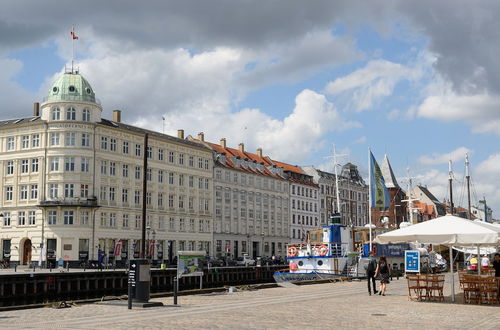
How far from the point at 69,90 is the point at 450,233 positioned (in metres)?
56.7

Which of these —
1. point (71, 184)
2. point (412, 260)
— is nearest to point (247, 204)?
point (71, 184)

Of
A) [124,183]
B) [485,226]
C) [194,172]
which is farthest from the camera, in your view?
[194,172]

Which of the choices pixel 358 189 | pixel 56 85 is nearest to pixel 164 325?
pixel 56 85

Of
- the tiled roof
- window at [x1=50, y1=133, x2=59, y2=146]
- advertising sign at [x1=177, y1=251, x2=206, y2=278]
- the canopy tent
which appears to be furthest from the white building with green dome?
the canopy tent

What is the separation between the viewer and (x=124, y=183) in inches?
2943

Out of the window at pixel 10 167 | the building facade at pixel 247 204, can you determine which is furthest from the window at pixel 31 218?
the building facade at pixel 247 204

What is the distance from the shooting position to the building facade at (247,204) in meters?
89.4

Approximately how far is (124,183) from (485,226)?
186ft

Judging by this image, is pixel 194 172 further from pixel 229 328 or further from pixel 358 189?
pixel 229 328

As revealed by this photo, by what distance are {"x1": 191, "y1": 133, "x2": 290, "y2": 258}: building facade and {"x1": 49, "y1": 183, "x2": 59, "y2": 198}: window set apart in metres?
24.9

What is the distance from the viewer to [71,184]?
69.3 meters

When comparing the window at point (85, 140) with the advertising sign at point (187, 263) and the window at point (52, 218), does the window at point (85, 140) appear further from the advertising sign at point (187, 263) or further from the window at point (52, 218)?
the advertising sign at point (187, 263)

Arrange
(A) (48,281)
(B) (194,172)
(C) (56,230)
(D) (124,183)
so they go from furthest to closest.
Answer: (B) (194,172) → (D) (124,183) → (C) (56,230) → (A) (48,281)

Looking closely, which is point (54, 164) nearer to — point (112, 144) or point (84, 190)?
point (84, 190)
